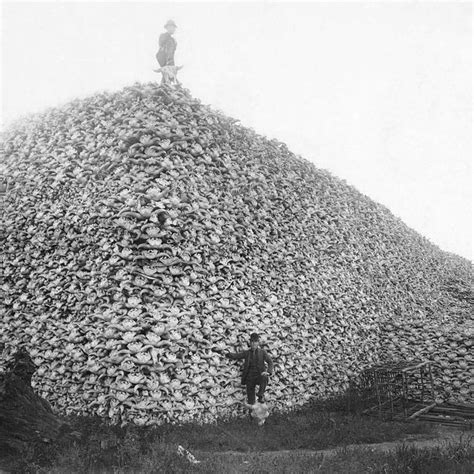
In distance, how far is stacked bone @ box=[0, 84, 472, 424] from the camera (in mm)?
9609

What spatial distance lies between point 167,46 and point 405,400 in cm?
1145

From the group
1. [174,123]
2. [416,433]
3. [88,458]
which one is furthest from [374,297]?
[88,458]

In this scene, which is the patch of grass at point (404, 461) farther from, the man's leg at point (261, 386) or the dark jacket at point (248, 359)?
the dark jacket at point (248, 359)

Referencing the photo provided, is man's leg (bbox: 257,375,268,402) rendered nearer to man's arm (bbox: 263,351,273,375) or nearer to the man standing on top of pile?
man's arm (bbox: 263,351,273,375)

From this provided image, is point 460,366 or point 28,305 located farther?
point 460,366

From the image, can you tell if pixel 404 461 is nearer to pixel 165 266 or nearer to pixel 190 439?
pixel 190 439

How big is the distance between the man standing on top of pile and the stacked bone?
1599mm

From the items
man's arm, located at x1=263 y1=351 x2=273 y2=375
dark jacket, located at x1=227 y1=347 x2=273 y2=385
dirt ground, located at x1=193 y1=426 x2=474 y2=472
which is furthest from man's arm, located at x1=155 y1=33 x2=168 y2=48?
dirt ground, located at x1=193 y1=426 x2=474 y2=472

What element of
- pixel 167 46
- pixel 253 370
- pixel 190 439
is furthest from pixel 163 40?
pixel 190 439

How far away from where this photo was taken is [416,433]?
9.73 m

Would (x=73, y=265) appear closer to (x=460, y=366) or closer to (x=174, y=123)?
(x=174, y=123)

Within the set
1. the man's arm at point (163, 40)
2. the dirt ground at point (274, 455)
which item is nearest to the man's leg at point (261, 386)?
the dirt ground at point (274, 455)

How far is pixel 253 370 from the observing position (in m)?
10.2

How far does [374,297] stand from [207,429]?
9574mm
